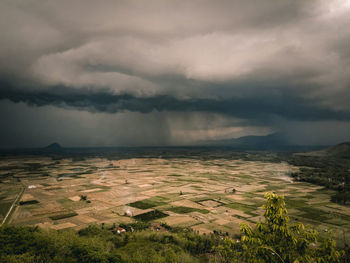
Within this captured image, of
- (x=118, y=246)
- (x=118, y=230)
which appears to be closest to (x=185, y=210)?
(x=118, y=230)

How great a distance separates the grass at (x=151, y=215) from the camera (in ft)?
252

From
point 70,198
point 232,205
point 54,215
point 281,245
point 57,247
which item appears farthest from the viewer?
point 70,198

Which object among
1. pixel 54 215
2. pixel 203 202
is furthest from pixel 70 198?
pixel 203 202

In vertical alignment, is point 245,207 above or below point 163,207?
below

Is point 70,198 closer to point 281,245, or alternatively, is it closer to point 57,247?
point 57,247

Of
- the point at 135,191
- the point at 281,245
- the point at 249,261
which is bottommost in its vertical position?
the point at 135,191

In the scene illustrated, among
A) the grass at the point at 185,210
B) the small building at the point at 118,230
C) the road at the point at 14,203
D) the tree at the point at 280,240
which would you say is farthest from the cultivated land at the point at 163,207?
the tree at the point at 280,240

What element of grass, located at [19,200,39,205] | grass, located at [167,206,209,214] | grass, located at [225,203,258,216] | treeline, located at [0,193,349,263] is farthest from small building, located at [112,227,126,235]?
grass, located at [19,200,39,205]

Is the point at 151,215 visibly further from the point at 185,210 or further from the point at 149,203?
the point at 149,203

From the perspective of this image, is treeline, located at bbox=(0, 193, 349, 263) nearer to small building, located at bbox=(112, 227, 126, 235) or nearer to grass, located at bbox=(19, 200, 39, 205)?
small building, located at bbox=(112, 227, 126, 235)

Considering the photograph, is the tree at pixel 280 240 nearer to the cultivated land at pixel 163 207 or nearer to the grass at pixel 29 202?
the cultivated land at pixel 163 207

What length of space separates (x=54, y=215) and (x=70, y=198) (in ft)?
95.4

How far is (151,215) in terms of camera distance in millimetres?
80375

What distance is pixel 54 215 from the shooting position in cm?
8019
